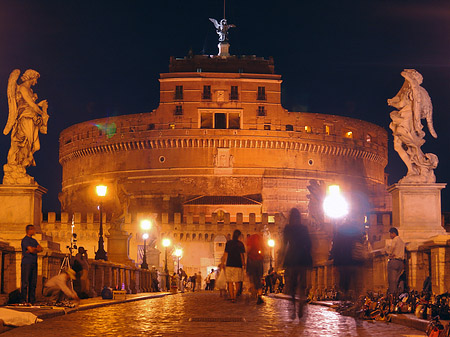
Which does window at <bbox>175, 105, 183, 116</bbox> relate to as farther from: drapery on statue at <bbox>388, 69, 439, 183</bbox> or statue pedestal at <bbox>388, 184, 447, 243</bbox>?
statue pedestal at <bbox>388, 184, 447, 243</bbox>

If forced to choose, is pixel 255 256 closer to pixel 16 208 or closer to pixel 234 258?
pixel 234 258

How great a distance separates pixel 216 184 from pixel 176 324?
5449cm

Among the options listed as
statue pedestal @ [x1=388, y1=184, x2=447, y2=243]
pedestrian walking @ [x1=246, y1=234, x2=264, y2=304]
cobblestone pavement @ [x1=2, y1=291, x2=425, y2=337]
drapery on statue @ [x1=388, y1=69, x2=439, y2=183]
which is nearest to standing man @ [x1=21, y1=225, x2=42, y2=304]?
cobblestone pavement @ [x1=2, y1=291, x2=425, y2=337]

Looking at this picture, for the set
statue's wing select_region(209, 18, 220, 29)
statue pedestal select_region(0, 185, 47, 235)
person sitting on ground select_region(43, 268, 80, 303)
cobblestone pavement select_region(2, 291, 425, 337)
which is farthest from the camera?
statue's wing select_region(209, 18, 220, 29)

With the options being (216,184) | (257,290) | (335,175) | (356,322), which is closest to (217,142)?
(216,184)

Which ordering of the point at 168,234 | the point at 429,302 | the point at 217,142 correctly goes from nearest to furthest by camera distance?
the point at 429,302 < the point at 168,234 < the point at 217,142

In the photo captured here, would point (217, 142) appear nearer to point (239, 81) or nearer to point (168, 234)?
point (239, 81)

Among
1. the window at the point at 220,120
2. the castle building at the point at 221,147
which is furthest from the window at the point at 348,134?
the window at the point at 220,120

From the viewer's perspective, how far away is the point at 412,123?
609 inches

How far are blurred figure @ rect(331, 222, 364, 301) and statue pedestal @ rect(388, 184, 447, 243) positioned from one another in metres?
3.84

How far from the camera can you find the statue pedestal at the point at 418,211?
1467cm

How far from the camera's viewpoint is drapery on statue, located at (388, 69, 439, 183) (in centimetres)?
1513

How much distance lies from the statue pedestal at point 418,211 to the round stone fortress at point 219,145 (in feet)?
157

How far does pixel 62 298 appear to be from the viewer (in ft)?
42.6
